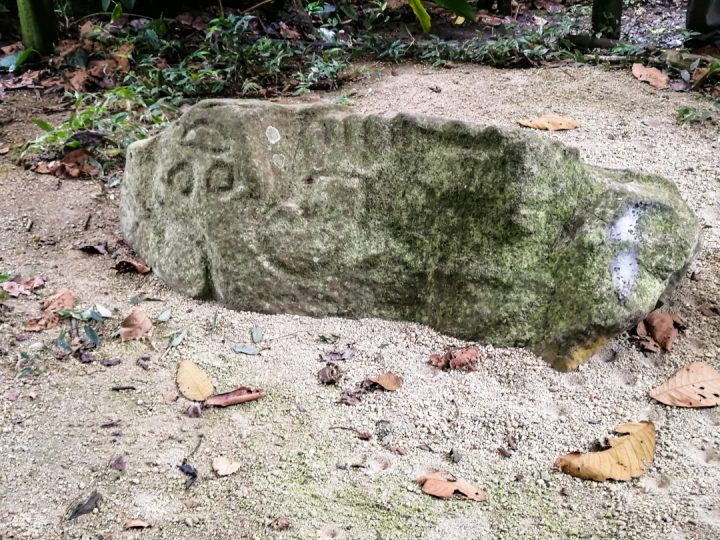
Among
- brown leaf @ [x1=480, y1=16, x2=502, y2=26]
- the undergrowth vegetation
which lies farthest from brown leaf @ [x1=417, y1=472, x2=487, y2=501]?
brown leaf @ [x1=480, y1=16, x2=502, y2=26]

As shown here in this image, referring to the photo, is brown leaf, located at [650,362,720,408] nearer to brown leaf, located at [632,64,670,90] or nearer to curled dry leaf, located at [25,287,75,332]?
curled dry leaf, located at [25,287,75,332]

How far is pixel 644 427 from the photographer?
2.09 metres

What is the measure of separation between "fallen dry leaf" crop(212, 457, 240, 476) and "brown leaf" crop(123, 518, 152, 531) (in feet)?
0.75

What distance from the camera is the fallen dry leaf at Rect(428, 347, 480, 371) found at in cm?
239

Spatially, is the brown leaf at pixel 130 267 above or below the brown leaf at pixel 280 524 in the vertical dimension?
above

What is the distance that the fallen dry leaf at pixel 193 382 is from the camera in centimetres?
224

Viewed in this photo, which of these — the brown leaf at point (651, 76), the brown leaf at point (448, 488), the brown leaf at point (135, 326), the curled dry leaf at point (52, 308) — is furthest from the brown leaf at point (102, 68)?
the brown leaf at point (448, 488)

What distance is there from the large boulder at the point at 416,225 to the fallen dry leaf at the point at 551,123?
160 cm

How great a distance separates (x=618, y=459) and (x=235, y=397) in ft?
3.44

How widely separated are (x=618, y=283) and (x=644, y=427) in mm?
461

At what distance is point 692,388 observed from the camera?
2.25 meters

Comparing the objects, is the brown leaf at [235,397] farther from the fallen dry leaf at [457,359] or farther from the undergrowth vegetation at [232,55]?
the undergrowth vegetation at [232,55]

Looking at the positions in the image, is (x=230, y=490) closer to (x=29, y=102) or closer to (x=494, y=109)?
(x=494, y=109)

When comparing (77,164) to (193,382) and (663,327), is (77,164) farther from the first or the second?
(663,327)
